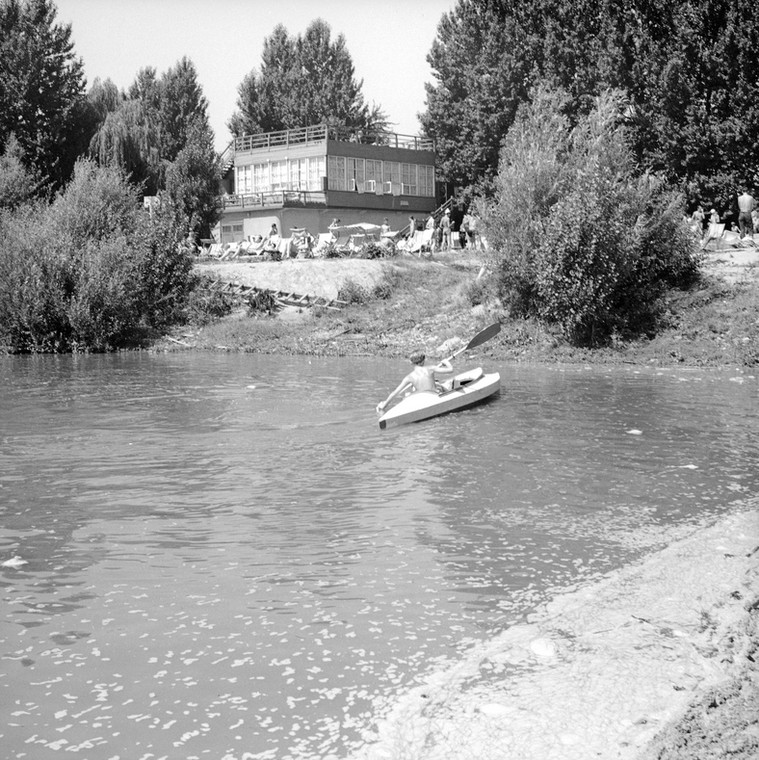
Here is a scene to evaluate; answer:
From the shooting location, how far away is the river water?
22.6 ft

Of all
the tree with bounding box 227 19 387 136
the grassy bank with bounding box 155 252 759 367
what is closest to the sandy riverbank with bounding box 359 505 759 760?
the grassy bank with bounding box 155 252 759 367

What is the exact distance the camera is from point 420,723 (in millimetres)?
6477

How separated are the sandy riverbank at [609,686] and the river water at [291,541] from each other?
0.38 metres

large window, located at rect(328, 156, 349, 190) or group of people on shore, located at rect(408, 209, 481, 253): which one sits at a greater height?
large window, located at rect(328, 156, 349, 190)

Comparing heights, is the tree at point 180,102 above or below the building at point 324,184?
above

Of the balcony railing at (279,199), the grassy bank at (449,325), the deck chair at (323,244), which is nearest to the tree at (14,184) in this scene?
the grassy bank at (449,325)

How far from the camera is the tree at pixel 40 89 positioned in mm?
59062

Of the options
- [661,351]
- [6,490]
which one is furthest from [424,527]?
[661,351]

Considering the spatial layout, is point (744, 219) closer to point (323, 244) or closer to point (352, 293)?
point (352, 293)

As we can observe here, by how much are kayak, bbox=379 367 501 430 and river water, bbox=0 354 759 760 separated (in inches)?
12.8

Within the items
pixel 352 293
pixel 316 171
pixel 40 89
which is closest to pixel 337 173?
pixel 316 171

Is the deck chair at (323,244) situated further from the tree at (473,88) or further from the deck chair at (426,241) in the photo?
the tree at (473,88)

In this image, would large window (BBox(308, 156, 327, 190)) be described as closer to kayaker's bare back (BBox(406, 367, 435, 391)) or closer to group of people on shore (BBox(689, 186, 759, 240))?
group of people on shore (BBox(689, 186, 759, 240))

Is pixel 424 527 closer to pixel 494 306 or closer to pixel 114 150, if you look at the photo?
pixel 494 306
